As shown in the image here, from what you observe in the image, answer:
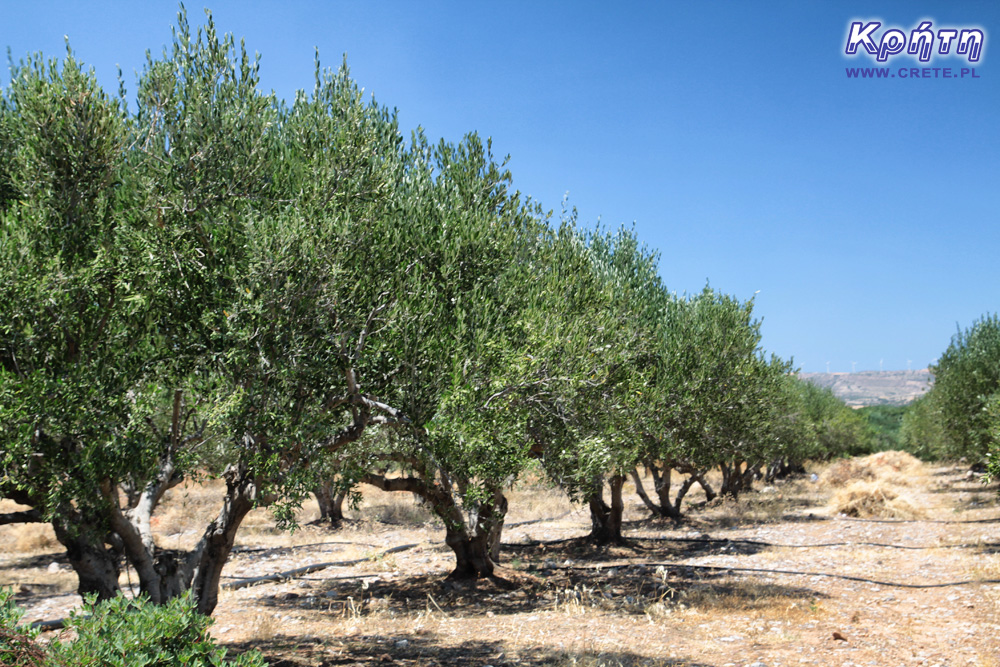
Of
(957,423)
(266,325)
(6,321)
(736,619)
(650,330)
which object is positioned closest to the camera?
(6,321)

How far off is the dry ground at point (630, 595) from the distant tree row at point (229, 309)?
13.6 feet

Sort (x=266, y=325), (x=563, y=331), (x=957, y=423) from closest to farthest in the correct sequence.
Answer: (x=266, y=325)
(x=563, y=331)
(x=957, y=423)

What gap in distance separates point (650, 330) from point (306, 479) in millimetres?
14251

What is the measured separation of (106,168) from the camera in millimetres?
8430

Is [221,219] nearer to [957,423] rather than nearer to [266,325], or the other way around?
[266,325]

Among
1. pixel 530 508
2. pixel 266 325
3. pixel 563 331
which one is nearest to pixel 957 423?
pixel 530 508

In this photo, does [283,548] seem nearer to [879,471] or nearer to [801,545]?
[801,545]

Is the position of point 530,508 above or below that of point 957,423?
below

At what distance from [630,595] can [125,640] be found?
13647 millimetres

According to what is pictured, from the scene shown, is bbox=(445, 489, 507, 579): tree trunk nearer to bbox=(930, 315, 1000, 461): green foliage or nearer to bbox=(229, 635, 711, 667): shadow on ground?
bbox=(229, 635, 711, 667): shadow on ground

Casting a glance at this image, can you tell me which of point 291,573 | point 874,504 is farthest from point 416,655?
point 874,504

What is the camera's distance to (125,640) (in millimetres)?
5859

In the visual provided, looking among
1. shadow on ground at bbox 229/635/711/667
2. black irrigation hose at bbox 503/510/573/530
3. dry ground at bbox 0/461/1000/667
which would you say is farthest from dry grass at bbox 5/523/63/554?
shadow on ground at bbox 229/635/711/667

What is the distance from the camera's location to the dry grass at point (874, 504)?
32384 millimetres
